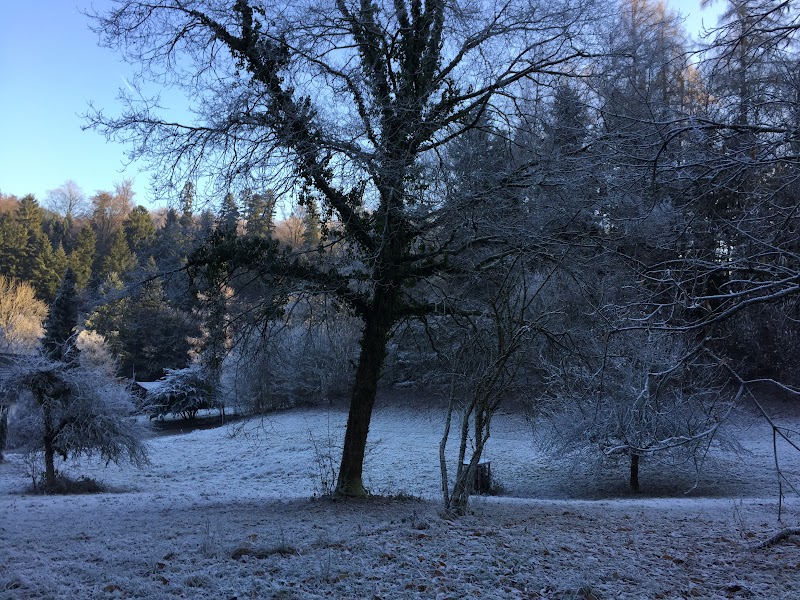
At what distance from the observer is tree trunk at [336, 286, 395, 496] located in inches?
342

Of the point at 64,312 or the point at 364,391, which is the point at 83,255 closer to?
the point at 64,312

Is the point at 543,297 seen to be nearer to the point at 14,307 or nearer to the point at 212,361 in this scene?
the point at 212,361

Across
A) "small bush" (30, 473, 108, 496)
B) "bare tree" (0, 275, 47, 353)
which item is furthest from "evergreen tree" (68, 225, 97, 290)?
"small bush" (30, 473, 108, 496)

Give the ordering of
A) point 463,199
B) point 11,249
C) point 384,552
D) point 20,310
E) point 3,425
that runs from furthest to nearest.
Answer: point 11,249
point 20,310
point 3,425
point 463,199
point 384,552

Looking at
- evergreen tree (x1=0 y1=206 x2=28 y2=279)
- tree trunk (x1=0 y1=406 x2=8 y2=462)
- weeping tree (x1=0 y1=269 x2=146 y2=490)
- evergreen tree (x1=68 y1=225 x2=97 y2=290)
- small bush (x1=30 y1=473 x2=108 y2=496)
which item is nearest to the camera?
small bush (x1=30 y1=473 x2=108 y2=496)

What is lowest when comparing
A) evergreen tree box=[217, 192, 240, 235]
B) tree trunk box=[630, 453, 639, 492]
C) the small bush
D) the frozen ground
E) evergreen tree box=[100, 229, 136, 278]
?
the small bush

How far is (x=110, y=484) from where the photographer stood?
1577 centimetres

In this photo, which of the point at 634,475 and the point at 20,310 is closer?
the point at 634,475

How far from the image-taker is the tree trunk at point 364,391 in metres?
8.68

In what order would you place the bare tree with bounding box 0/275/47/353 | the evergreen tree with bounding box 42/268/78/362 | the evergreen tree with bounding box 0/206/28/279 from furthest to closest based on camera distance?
the evergreen tree with bounding box 0/206/28/279 < the bare tree with bounding box 0/275/47/353 < the evergreen tree with bounding box 42/268/78/362

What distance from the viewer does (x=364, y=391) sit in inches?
347

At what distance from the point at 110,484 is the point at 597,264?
14.3 metres

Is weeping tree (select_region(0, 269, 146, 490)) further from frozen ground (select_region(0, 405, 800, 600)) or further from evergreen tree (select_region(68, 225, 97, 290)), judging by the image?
evergreen tree (select_region(68, 225, 97, 290))

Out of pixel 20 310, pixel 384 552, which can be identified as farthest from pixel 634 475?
pixel 20 310
